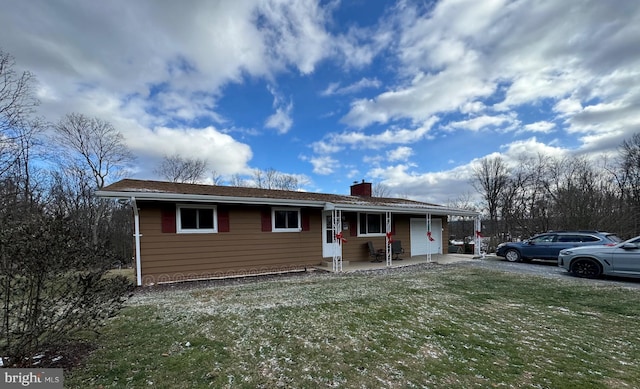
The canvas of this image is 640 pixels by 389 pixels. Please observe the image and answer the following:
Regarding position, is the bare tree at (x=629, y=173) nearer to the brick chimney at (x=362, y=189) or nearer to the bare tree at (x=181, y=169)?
the brick chimney at (x=362, y=189)

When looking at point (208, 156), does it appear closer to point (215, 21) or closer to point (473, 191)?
point (215, 21)

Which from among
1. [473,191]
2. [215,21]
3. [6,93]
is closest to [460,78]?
[215,21]

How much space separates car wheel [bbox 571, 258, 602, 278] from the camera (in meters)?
8.88

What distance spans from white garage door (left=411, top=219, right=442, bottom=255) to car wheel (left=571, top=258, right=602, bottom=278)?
5.45m

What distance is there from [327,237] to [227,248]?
4058 millimetres

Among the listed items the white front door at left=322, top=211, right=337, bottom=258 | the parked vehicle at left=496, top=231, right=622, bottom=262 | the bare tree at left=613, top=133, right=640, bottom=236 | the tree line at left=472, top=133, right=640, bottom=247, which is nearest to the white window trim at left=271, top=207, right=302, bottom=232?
the white front door at left=322, top=211, right=337, bottom=258

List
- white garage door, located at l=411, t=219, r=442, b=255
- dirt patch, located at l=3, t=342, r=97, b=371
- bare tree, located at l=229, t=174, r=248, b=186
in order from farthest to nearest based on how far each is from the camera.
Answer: bare tree, located at l=229, t=174, r=248, b=186 → white garage door, located at l=411, t=219, r=442, b=255 → dirt patch, located at l=3, t=342, r=97, b=371

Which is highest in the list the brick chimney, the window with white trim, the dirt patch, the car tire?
the brick chimney

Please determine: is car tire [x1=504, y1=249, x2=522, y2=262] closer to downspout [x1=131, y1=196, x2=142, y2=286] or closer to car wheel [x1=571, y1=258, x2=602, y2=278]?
car wheel [x1=571, y1=258, x2=602, y2=278]

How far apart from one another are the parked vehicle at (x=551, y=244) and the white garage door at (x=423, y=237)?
9.43 feet

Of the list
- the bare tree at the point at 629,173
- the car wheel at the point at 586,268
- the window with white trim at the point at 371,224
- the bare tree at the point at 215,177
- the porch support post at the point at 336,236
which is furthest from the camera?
the bare tree at the point at 215,177

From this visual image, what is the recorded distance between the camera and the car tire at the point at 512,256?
13.0 metres

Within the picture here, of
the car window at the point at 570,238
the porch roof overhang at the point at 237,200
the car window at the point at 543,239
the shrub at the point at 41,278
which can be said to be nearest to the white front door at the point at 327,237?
the porch roof overhang at the point at 237,200

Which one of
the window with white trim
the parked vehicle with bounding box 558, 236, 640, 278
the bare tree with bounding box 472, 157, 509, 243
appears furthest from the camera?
the bare tree with bounding box 472, 157, 509, 243
